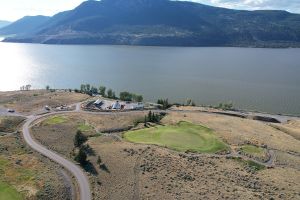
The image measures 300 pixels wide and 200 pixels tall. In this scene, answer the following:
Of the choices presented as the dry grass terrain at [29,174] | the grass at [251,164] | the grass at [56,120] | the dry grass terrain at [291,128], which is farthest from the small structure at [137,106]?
the grass at [251,164]

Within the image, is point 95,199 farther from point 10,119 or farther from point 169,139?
point 10,119

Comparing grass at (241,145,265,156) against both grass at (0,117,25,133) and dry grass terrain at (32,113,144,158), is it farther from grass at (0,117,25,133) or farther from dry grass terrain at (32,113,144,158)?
grass at (0,117,25,133)

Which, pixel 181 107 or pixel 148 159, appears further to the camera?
pixel 181 107

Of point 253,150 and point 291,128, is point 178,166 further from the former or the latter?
point 291,128

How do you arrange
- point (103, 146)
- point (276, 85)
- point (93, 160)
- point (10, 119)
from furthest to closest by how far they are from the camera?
point (276, 85), point (10, 119), point (103, 146), point (93, 160)

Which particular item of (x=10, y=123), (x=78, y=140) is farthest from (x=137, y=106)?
(x=10, y=123)

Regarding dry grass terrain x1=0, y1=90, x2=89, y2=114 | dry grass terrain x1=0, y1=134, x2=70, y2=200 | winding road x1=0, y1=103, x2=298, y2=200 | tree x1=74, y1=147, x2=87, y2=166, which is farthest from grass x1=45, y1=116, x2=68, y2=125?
tree x1=74, y1=147, x2=87, y2=166

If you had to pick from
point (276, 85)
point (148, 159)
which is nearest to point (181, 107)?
point (148, 159)
